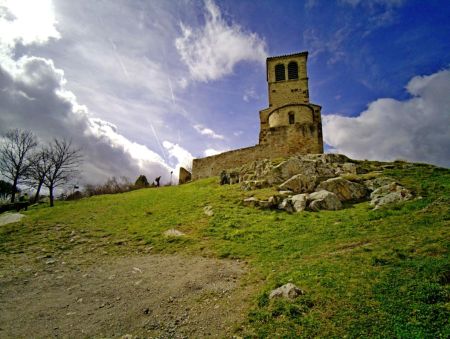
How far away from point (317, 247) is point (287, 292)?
356 cm

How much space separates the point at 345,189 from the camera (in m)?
15.1

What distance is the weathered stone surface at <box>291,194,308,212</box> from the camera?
44.6 feet

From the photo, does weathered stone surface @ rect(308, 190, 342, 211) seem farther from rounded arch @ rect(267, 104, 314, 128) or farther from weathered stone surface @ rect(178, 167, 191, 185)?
weathered stone surface @ rect(178, 167, 191, 185)

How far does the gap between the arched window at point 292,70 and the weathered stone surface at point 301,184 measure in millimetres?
25490

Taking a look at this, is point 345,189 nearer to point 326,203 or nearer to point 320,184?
point 320,184

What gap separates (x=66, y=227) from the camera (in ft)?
49.7

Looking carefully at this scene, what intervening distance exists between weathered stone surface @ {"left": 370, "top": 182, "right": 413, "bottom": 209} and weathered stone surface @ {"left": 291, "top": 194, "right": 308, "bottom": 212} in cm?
338

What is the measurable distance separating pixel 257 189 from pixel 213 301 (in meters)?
13.1

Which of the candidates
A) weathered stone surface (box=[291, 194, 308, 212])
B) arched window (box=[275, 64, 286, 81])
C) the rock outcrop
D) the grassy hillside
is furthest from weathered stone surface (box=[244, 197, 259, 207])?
arched window (box=[275, 64, 286, 81])

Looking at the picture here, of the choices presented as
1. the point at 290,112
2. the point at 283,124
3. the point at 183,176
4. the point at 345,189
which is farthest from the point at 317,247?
the point at 183,176

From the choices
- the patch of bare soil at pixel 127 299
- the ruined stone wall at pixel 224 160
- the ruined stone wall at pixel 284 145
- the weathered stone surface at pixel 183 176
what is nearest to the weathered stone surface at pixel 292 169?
the ruined stone wall at pixel 284 145

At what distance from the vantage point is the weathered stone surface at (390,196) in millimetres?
11857

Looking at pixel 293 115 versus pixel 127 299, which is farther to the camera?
pixel 293 115

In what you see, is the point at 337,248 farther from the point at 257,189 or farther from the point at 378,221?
the point at 257,189
